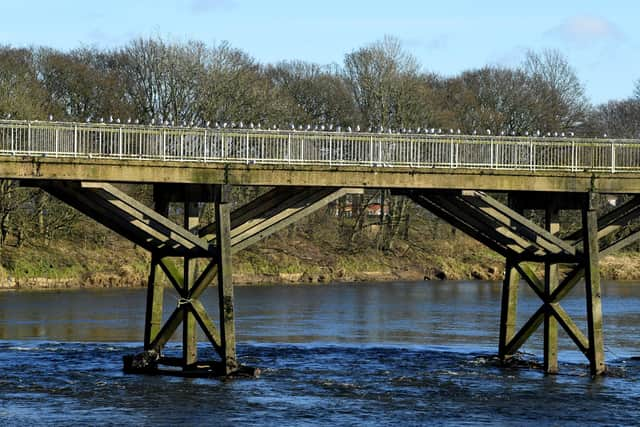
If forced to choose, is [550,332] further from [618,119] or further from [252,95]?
[618,119]

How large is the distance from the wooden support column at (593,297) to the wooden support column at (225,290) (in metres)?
9.62

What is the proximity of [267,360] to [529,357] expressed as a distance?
313 inches

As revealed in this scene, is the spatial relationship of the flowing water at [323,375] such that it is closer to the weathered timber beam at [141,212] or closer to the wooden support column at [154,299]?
the wooden support column at [154,299]

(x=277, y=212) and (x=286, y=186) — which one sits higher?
(x=286, y=186)

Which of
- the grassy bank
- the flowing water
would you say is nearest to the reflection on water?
the flowing water

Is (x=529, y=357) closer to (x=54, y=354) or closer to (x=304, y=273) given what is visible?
(x=54, y=354)

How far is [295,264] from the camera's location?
A: 3460 inches

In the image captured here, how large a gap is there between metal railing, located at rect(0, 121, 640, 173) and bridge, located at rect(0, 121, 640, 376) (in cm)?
4

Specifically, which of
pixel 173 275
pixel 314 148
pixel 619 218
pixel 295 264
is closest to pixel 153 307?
pixel 173 275

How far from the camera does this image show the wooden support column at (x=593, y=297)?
3919 centimetres

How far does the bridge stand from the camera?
37.4 m

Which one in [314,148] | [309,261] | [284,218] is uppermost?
[314,148]

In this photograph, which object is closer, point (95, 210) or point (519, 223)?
point (95, 210)

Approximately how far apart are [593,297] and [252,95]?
52.5m
